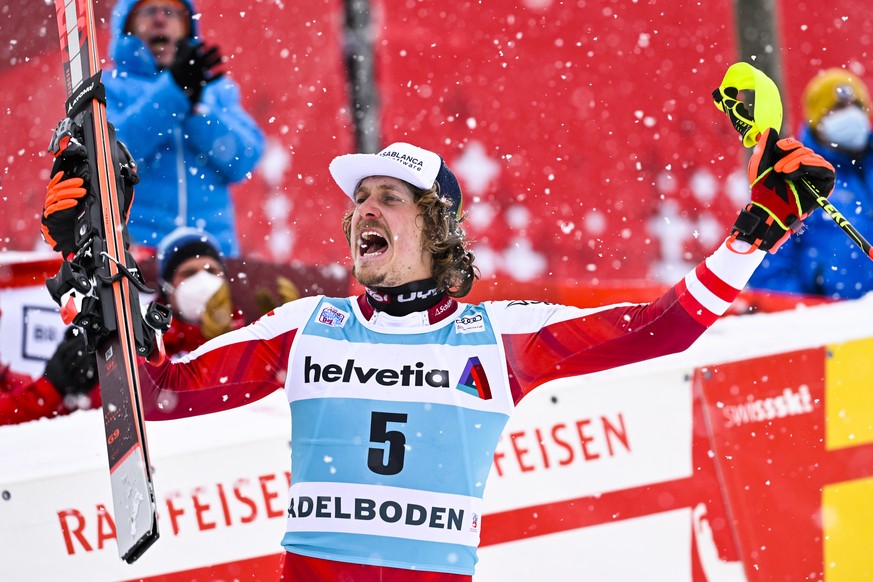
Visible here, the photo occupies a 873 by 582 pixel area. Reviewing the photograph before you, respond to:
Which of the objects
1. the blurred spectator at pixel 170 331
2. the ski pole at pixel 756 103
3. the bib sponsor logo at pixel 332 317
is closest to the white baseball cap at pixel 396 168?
the bib sponsor logo at pixel 332 317

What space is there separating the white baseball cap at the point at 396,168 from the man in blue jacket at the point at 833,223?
3.54m

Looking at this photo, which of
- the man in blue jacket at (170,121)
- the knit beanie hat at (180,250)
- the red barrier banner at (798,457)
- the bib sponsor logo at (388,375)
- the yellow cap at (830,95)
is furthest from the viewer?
the yellow cap at (830,95)

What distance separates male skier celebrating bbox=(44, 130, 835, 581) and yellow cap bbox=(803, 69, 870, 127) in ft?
13.3

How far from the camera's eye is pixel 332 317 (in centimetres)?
306

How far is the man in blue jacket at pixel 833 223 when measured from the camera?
6.16m

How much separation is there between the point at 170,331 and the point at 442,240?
1.98 meters

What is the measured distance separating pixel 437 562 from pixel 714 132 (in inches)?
244

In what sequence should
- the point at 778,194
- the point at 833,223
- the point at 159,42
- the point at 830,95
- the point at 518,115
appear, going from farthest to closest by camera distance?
1. the point at 518,115
2. the point at 830,95
3. the point at 833,223
4. the point at 159,42
5. the point at 778,194

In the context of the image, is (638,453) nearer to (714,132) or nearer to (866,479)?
(866,479)

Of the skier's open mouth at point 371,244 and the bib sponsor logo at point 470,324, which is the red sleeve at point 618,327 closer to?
the bib sponsor logo at point 470,324

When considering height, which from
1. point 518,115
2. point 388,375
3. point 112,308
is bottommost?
point 388,375

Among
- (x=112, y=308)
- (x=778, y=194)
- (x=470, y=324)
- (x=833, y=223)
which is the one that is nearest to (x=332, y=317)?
(x=470, y=324)

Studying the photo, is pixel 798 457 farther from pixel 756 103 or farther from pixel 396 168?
pixel 396 168

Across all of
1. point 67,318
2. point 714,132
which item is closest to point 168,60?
point 67,318
